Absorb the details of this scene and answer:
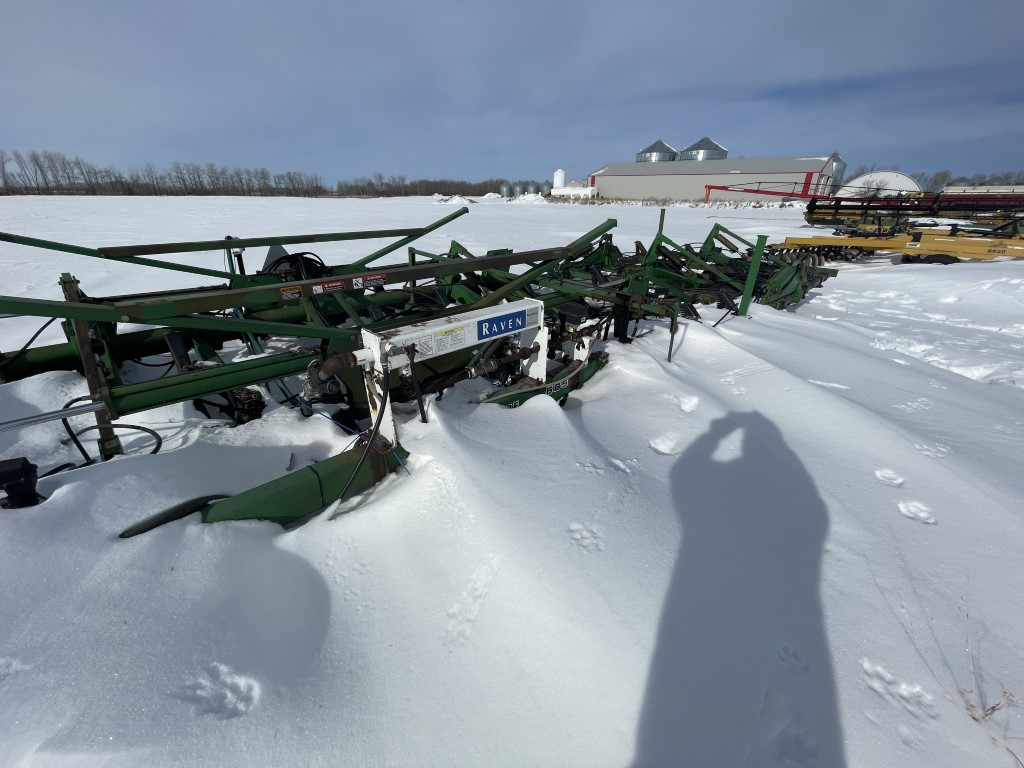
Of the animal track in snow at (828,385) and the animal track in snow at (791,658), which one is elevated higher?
the animal track in snow at (791,658)

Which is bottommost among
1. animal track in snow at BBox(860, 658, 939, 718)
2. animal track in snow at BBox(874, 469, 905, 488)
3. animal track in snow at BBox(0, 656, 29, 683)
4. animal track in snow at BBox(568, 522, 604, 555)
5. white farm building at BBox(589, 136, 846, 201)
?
animal track in snow at BBox(860, 658, 939, 718)

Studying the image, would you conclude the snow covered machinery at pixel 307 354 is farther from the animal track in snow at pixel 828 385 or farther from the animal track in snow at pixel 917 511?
the animal track in snow at pixel 917 511

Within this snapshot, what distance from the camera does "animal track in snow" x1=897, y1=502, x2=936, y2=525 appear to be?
8.27 feet

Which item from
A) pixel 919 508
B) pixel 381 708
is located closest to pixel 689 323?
pixel 919 508

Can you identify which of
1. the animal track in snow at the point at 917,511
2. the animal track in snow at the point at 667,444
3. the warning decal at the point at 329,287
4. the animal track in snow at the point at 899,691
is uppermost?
the warning decal at the point at 329,287

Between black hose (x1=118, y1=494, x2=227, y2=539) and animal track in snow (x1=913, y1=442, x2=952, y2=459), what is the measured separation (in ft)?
14.7

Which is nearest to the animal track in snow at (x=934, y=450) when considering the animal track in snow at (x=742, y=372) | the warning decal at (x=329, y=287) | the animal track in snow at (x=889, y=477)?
the animal track in snow at (x=889, y=477)

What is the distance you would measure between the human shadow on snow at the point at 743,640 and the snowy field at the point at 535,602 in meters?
0.01

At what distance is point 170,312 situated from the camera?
2176 mm

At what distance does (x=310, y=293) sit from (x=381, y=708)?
2.21 metres

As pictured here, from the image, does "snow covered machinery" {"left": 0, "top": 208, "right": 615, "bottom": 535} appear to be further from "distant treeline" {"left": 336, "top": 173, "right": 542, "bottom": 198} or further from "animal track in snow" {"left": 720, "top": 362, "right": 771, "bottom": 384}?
"distant treeline" {"left": 336, "top": 173, "right": 542, "bottom": 198}

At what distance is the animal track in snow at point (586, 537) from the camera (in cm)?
216

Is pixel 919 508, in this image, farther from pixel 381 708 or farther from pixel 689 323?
pixel 689 323

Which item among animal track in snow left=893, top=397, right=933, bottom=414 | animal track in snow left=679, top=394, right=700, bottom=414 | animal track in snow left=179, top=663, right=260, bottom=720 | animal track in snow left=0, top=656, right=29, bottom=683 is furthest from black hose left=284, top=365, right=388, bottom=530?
animal track in snow left=893, top=397, right=933, bottom=414
